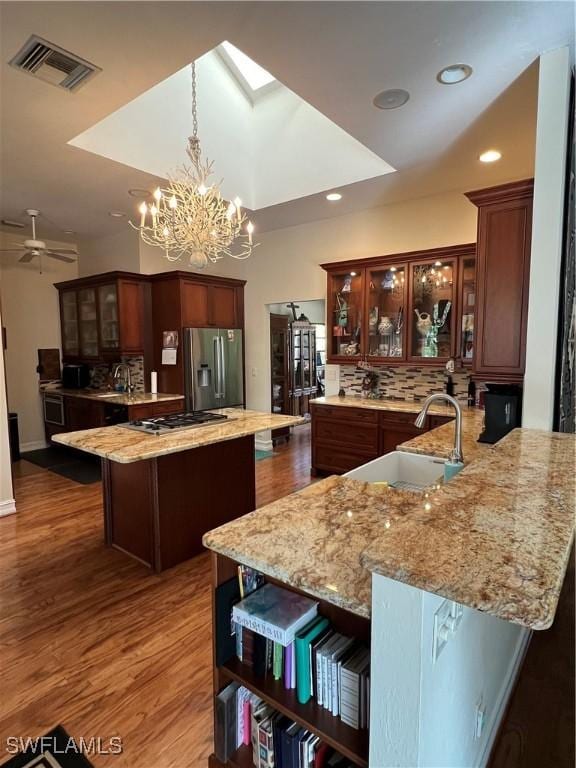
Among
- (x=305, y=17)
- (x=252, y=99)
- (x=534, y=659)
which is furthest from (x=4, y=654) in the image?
(x=252, y=99)

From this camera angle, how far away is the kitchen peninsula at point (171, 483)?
2656 millimetres

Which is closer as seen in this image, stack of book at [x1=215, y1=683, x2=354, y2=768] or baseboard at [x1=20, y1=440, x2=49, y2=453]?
stack of book at [x1=215, y1=683, x2=354, y2=768]

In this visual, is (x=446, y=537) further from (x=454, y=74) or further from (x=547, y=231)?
(x=454, y=74)

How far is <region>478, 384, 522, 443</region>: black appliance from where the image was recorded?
2.36m

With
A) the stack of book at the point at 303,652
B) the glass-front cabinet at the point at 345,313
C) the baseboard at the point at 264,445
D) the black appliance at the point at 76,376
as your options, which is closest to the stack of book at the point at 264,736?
the stack of book at the point at 303,652

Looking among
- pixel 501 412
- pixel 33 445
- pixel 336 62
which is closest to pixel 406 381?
pixel 501 412

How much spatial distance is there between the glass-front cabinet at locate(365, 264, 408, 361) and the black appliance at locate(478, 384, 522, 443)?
1.91m

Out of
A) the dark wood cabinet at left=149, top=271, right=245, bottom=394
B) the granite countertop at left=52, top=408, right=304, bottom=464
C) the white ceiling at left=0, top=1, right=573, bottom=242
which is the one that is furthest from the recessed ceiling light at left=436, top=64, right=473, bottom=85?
the dark wood cabinet at left=149, top=271, right=245, bottom=394

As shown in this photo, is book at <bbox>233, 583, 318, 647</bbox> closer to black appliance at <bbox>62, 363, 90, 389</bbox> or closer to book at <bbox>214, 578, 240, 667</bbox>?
book at <bbox>214, 578, 240, 667</bbox>

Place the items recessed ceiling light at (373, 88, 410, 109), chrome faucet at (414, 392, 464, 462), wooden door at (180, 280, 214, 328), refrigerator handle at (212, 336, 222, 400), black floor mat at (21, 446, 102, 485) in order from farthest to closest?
refrigerator handle at (212, 336, 222, 400) < wooden door at (180, 280, 214, 328) < black floor mat at (21, 446, 102, 485) < recessed ceiling light at (373, 88, 410, 109) < chrome faucet at (414, 392, 464, 462)

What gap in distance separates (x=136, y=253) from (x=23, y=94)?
9.70 ft

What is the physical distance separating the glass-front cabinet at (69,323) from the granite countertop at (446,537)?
5443 mm

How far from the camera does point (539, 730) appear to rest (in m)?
1.66

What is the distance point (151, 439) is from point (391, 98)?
263 cm
